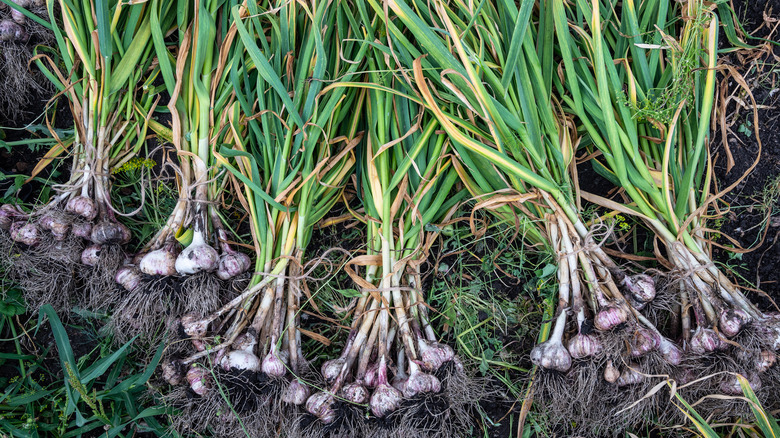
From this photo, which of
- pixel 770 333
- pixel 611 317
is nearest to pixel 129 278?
pixel 611 317

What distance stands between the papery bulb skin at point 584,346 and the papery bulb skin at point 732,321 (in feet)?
0.99

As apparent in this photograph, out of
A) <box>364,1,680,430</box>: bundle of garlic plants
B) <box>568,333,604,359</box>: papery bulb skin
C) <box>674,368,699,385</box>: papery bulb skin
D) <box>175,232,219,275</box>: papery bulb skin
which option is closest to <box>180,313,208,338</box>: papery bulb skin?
<box>175,232,219,275</box>: papery bulb skin

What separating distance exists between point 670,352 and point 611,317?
0.20 metres

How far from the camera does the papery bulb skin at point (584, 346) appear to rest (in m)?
1.13

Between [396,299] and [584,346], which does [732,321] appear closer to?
[584,346]

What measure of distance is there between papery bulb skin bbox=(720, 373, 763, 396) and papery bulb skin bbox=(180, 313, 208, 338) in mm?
1312

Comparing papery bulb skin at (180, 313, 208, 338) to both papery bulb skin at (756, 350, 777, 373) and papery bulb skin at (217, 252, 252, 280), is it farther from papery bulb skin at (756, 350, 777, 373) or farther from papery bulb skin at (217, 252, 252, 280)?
papery bulb skin at (756, 350, 777, 373)

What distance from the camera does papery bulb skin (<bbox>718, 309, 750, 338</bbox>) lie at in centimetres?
112

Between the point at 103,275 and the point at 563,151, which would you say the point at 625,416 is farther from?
the point at 103,275

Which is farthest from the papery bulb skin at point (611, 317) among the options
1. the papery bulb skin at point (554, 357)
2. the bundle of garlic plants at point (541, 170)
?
the papery bulb skin at point (554, 357)

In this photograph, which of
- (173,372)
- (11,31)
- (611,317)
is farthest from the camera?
(11,31)

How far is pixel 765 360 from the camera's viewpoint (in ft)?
3.71

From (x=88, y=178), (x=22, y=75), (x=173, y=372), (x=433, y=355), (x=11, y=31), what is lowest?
(x=173, y=372)

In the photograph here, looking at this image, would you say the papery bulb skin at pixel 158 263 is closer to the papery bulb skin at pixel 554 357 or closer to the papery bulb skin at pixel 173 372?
the papery bulb skin at pixel 173 372
